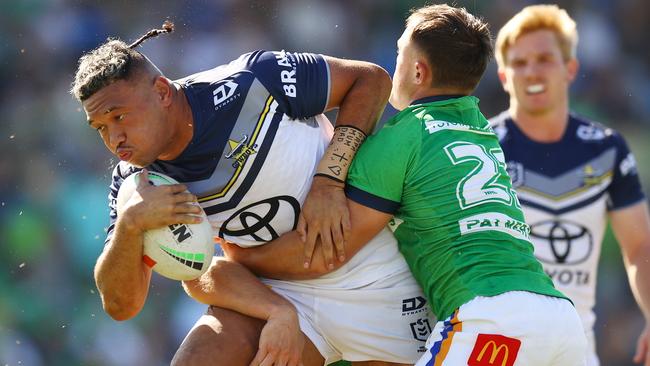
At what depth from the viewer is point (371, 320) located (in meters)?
4.29

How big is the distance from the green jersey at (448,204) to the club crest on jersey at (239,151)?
46 cm

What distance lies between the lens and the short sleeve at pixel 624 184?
22.4ft

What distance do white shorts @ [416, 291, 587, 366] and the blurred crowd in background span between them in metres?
4.95

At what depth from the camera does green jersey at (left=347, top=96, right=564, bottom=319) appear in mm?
3994

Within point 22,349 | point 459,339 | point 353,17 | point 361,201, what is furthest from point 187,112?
point 353,17

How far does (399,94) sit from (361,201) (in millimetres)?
611

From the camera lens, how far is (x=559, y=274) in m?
6.89

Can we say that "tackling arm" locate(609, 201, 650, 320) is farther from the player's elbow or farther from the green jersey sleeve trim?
the green jersey sleeve trim

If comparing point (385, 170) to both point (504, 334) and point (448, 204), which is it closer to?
point (448, 204)

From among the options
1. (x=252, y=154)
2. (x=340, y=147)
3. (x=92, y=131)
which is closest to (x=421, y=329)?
(x=340, y=147)

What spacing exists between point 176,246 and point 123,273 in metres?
0.28

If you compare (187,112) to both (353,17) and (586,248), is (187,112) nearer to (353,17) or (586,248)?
(586,248)

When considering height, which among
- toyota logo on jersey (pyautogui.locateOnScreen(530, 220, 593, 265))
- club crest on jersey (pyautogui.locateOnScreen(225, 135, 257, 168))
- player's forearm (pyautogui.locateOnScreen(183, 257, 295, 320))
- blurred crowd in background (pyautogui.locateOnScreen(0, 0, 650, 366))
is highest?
club crest on jersey (pyautogui.locateOnScreen(225, 135, 257, 168))

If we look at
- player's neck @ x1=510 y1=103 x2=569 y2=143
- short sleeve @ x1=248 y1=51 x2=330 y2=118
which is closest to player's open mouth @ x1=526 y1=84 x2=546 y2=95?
player's neck @ x1=510 y1=103 x2=569 y2=143
